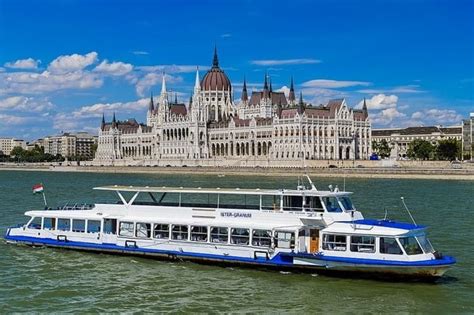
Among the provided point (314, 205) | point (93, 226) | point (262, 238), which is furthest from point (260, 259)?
point (93, 226)

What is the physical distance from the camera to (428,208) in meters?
49.1

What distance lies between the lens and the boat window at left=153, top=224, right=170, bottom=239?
26.9 m

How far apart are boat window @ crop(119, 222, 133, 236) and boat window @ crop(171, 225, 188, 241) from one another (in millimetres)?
2027

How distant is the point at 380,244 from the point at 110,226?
11310 mm

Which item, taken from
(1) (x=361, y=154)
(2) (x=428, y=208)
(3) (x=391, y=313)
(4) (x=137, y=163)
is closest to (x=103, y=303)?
(3) (x=391, y=313)

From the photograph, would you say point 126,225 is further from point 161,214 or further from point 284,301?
point 284,301

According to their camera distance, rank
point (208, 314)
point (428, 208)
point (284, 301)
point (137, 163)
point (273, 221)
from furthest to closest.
A: point (137, 163), point (428, 208), point (273, 221), point (284, 301), point (208, 314)

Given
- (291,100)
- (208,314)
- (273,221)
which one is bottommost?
(208,314)

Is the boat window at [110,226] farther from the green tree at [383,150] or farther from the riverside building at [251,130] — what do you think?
the green tree at [383,150]

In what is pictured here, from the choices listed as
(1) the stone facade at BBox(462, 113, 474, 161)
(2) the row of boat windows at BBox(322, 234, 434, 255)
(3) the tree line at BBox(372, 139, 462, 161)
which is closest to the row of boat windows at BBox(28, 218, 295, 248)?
(2) the row of boat windows at BBox(322, 234, 434, 255)

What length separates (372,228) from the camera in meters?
23.2

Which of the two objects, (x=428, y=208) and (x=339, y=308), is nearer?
(x=339, y=308)

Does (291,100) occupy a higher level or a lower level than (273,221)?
higher

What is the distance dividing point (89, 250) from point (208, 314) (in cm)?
1034
